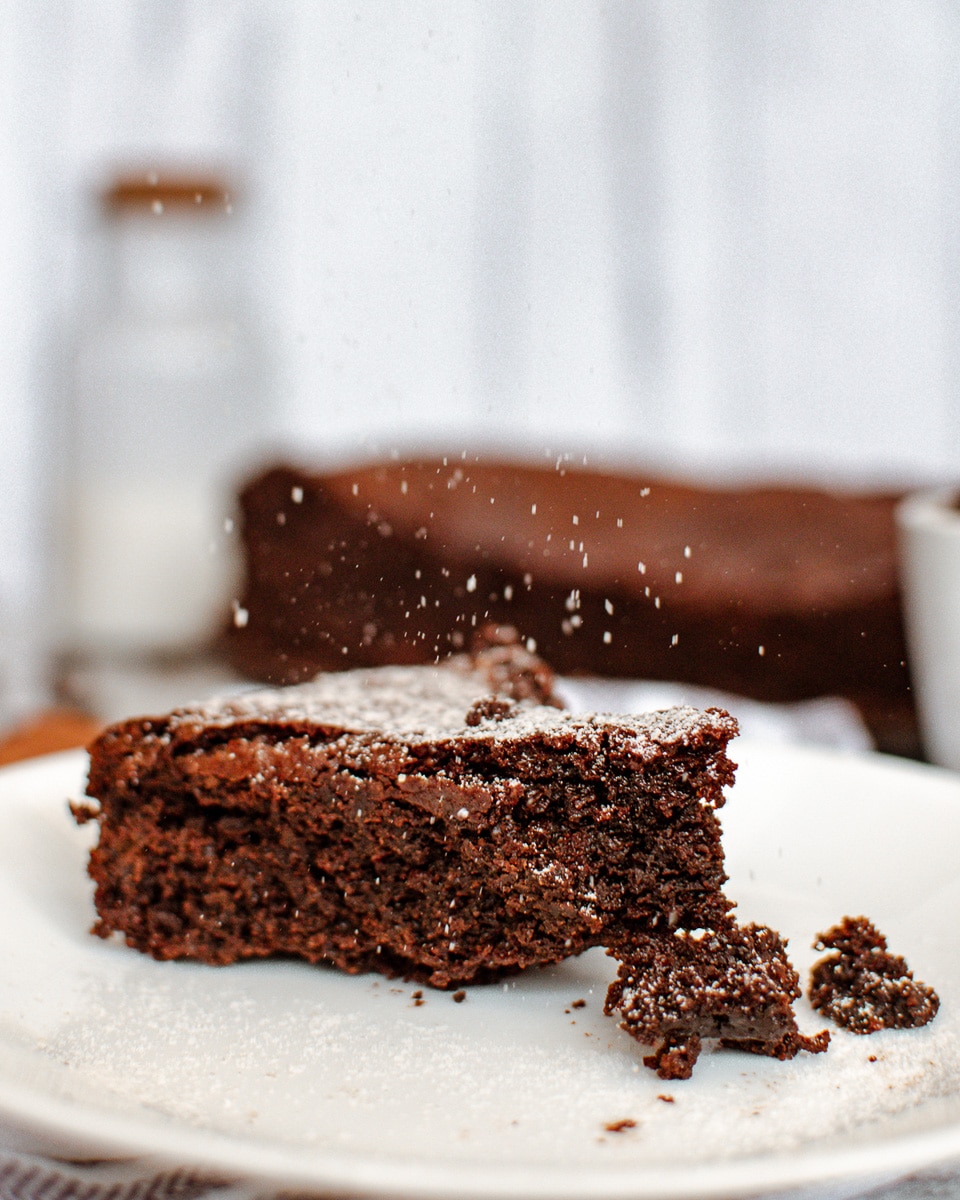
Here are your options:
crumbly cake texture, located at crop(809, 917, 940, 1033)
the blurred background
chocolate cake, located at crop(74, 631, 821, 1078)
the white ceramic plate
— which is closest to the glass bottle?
the blurred background

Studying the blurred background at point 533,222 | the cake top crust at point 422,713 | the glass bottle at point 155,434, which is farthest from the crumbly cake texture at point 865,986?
the blurred background at point 533,222

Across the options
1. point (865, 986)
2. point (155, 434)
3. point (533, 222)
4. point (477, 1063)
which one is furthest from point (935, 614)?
point (533, 222)

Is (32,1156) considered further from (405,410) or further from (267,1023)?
(405,410)

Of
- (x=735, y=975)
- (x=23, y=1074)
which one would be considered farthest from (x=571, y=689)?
(x=23, y=1074)

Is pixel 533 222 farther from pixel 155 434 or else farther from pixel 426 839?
pixel 426 839

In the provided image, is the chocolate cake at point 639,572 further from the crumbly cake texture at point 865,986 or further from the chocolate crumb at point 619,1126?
the chocolate crumb at point 619,1126

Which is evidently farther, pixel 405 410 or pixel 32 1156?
pixel 405 410

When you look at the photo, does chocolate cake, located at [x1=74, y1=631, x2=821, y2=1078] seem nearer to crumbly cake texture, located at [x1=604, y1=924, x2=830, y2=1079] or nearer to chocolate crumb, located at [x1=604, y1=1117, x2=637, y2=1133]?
crumbly cake texture, located at [x1=604, y1=924, x2=830, y2=1079]
